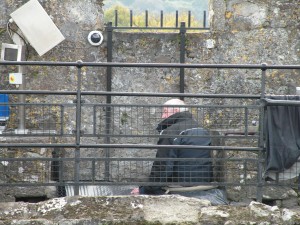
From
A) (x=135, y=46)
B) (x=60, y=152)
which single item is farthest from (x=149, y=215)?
(x=135, y=46)

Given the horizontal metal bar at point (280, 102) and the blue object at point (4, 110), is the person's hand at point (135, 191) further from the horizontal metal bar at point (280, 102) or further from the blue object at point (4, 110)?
the blue object at point (4, 110)

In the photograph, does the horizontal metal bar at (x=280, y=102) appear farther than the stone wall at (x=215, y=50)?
No

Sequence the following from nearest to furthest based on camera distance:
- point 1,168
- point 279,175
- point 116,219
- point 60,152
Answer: point 116,219 < point 279,175 < point 1,168 < point 60,152

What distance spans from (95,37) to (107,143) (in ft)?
6.51

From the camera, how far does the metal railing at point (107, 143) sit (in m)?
8.48

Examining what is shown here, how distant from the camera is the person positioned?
8.81 m

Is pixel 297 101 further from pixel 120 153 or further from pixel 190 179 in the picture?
pixel 120 153

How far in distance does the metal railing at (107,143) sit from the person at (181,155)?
4.7 inches

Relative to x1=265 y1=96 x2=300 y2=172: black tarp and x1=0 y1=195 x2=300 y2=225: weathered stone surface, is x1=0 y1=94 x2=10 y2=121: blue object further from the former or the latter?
x1=265 y1=96 x2=300 y2=172: black tarp

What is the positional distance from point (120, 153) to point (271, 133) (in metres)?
3.48

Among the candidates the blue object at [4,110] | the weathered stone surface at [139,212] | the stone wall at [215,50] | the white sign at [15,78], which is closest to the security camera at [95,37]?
the stone wall at [215,50]

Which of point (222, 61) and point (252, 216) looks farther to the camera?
point (222, 61)

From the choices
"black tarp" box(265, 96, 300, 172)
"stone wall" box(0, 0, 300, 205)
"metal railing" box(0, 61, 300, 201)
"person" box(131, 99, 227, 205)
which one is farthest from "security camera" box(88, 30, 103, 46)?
"black tarp" box(265, 96, 300, 172)

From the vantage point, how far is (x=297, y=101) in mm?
8547
